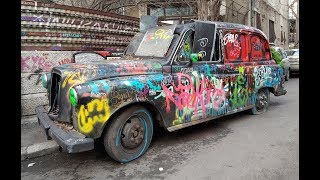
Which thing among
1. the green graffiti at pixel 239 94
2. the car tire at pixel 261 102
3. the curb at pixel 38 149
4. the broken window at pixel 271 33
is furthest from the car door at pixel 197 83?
the broken window at pixel 271 33

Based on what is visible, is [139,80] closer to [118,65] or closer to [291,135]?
[118,65]

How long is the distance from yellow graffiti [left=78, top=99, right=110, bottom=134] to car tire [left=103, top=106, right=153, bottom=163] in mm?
270

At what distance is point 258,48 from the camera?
22.0 feet

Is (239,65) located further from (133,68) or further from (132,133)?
(132,133)

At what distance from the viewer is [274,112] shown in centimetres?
720

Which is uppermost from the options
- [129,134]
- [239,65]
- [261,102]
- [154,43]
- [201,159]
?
[154,43]

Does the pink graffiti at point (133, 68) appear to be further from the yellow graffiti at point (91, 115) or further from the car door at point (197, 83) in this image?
the yellow graffiti at point (91, 115)

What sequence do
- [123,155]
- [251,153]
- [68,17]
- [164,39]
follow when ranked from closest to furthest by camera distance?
[123,155]
[251,153]
[164,39]
[68,17]

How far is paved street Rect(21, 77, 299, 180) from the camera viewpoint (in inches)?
150

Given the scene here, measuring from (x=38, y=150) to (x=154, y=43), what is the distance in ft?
8.61

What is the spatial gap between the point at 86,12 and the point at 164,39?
328cm

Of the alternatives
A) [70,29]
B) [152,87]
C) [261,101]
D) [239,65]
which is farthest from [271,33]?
[152,87]

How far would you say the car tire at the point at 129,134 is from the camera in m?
3.94
